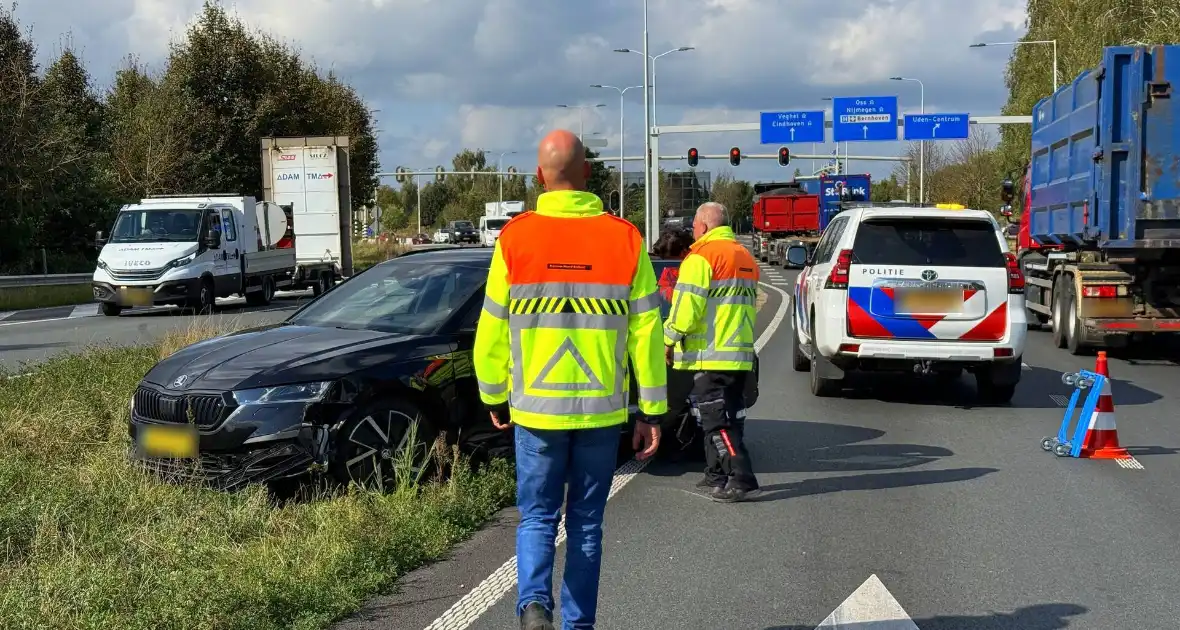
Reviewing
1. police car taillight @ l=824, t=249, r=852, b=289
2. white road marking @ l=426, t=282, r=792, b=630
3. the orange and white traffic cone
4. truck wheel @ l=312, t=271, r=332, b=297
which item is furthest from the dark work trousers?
truck wheel @ l=312, t=271, r=332, b=297

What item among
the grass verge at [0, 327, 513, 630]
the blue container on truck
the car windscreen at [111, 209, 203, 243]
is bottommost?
the grass verge at [0, 327, 513, 630]

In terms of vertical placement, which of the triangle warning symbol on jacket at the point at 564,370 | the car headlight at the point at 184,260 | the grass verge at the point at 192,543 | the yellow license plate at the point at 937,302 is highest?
the triangle warning symbol on jacket at the point at 564,370

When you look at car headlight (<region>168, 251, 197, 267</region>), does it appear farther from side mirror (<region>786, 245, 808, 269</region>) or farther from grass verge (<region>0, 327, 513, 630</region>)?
grass verge (<region>0, 327, 513, 630</region>)

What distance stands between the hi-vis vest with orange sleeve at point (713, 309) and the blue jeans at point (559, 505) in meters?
2.64

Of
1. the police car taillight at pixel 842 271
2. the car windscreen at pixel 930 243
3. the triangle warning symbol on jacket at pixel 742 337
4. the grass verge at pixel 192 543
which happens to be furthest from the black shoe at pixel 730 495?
the car windscreen at pixel 930 243

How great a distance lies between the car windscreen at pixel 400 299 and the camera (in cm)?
733

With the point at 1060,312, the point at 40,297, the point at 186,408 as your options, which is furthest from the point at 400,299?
the point at 40,297

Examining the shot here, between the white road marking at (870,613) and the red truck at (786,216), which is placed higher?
the red truck at (786,216)

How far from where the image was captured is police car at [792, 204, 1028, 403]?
1014cm

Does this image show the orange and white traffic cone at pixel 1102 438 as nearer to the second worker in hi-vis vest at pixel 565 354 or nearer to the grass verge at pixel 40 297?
the second worker in hi-vis vest at pixel 565 354

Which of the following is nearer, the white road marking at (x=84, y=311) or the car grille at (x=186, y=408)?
the car grille at (x=186, y=408)

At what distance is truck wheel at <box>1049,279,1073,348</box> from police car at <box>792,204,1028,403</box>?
18.8 ft

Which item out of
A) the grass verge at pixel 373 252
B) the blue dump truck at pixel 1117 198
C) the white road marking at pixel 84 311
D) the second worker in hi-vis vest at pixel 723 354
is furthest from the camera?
the grass verge at pixel 373 252

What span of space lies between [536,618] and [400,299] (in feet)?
13.0
